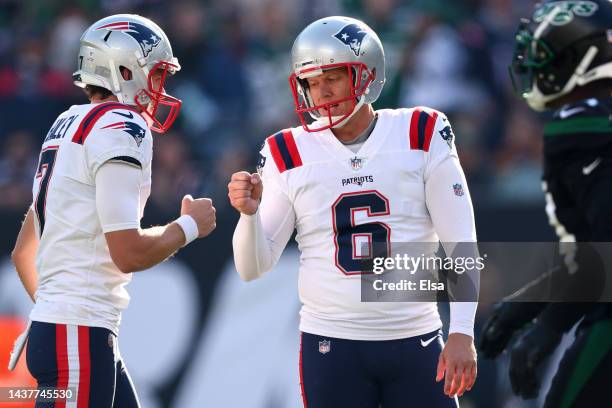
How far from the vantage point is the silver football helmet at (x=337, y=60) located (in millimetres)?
4238

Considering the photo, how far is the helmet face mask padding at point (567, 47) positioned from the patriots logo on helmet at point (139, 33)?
1481 millimetres

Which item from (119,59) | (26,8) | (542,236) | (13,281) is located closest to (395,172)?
(119,59)

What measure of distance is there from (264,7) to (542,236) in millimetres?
4242

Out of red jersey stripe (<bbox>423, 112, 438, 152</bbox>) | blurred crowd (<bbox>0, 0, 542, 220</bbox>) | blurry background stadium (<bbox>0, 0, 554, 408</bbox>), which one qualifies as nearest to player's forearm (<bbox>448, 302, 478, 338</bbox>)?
red jersey stripe (<bbox>423, 112, 438, 152</bbox>)

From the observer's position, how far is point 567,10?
3709 millimetres

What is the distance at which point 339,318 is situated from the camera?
4078 millimetres

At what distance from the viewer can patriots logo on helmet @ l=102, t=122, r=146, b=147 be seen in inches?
155

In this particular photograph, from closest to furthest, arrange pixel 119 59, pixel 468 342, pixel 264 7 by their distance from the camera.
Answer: pixel 468 342 < pixel 119 59 < pixel 264 7

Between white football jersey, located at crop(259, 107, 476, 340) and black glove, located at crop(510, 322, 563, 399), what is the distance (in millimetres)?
570

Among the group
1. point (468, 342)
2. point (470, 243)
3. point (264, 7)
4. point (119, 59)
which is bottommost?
point (468, 342)

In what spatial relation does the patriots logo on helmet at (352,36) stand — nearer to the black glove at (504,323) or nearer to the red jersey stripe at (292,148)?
the red jersey stripe at (292,148)

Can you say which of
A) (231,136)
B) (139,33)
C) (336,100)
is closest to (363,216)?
(336,100)

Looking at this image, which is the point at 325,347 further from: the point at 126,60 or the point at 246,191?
the point at 126,60

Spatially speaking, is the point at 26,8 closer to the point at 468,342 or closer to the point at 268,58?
the point at 268,58
